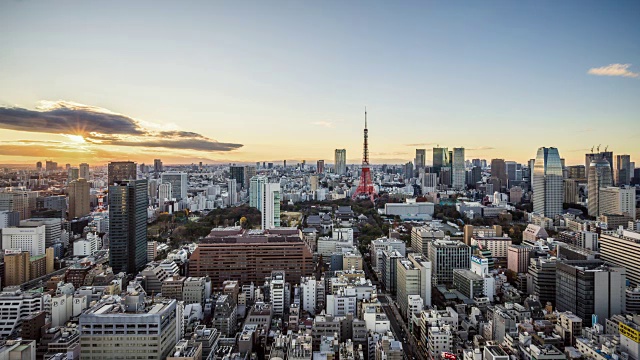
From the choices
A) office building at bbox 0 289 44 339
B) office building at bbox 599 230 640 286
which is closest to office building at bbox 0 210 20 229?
office building at bbox 0 289 44 339

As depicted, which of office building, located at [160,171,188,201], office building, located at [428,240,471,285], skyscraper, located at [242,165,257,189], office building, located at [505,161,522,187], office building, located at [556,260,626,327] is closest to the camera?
office building, located at [556,260,626,327]

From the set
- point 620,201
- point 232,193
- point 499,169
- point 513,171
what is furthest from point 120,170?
point 513,171

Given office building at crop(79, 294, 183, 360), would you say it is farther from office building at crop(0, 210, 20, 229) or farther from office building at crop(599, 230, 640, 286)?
office building at crop(0, 210, 20, 229)

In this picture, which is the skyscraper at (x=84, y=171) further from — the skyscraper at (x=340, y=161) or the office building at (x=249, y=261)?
the skyscraper at (x=340, y=161)

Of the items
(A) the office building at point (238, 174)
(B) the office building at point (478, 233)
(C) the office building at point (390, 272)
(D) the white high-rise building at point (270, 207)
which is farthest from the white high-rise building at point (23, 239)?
(A) the office building at point (238, 174)

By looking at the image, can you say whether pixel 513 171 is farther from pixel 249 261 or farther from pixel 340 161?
pixel 249 261

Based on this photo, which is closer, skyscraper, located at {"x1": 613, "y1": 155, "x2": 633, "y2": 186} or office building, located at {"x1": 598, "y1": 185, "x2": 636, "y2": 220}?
office building, located at {"x1": 598, "y1": 185, "x2": 636, "y2": 220}
